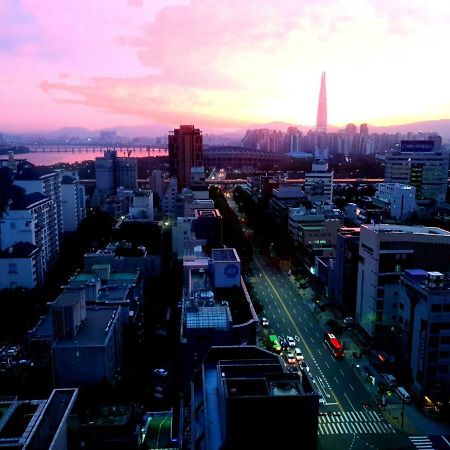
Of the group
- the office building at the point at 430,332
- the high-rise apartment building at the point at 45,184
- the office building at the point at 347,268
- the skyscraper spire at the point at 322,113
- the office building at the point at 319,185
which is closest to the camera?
the office building at the point at 430,332

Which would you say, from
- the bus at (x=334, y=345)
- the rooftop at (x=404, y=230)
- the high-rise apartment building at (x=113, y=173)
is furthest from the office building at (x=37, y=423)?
the high-rise apartment building at (x=113, y=173)

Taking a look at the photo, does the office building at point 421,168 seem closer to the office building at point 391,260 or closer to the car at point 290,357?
the office building at point 391,260

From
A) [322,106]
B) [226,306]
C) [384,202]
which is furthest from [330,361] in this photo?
[322,106]

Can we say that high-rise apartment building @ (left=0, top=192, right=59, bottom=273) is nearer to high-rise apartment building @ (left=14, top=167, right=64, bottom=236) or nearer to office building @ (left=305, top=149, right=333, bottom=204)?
high-rise apartment building @ (left=14, top=167, right=64, bottom=236)

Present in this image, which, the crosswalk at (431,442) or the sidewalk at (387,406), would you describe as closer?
the crosswalk at (431,442)

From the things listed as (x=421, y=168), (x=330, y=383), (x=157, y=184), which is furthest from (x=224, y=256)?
(x=421, y=168)

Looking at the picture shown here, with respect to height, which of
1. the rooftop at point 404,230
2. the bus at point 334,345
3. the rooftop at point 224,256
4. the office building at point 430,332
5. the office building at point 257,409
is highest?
the rooftop at point 404,230

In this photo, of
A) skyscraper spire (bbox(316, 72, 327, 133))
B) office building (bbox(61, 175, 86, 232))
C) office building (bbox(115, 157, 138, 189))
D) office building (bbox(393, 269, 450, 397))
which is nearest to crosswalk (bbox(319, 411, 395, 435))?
office building (bbox(393, 269, 450, 397))
